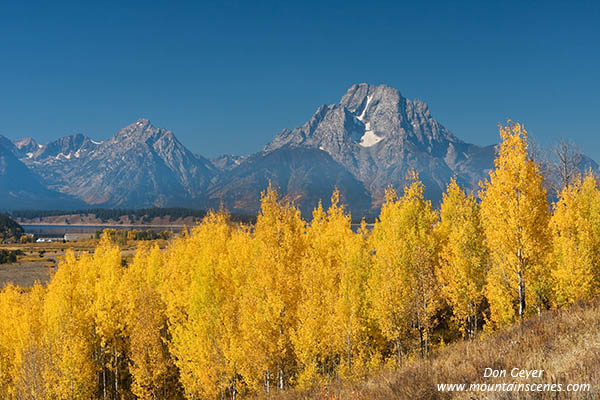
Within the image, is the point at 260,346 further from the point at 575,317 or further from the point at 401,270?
the point at 575,317

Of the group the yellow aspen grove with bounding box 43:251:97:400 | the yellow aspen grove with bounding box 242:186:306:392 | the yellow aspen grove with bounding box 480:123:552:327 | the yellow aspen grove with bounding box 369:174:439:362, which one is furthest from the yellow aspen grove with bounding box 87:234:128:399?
the yellow aspen grove with bounding box 480:123:552:327

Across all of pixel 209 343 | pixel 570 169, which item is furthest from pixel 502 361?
pixel 570 169

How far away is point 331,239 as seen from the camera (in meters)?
44.0

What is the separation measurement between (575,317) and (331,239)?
29.9 meters

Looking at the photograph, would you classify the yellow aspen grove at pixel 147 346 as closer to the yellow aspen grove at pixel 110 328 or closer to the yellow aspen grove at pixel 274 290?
the yellow aspen grove at pixel 110 328

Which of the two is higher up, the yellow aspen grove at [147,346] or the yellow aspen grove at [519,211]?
the yellow aspen grove at [519,211]

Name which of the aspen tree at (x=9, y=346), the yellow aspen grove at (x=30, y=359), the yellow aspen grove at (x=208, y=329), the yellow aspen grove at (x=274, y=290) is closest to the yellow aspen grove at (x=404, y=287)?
the yellow aspen grove at (x=274, y=290)

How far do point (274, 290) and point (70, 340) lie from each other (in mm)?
19044

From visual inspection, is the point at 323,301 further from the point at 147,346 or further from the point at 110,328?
the point at 110,328

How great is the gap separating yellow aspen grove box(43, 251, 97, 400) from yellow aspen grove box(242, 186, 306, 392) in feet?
51.5

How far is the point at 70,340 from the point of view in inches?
1291

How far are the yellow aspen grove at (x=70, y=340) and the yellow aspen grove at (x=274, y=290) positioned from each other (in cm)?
1570

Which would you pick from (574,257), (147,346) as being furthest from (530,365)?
(147,346)

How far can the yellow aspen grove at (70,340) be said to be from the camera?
31250 mm
